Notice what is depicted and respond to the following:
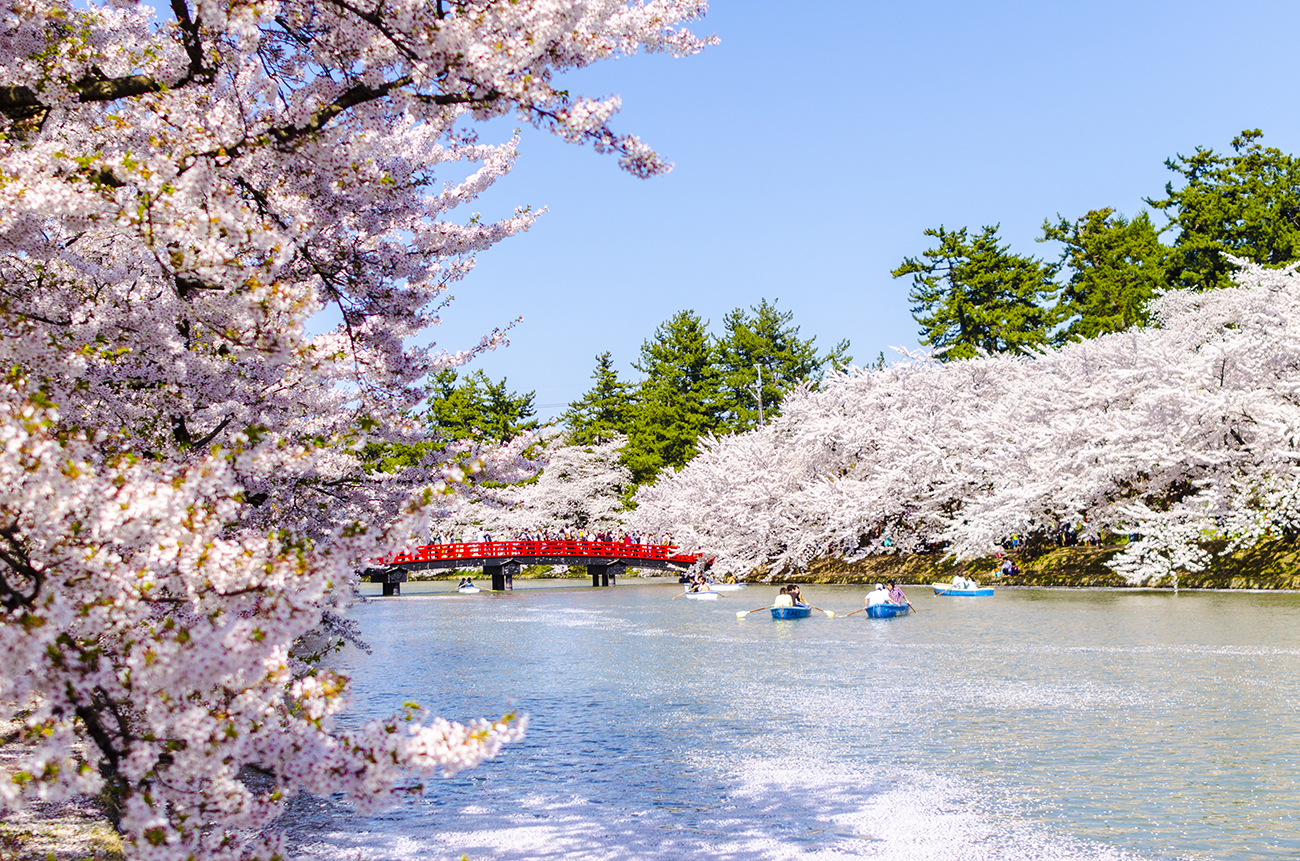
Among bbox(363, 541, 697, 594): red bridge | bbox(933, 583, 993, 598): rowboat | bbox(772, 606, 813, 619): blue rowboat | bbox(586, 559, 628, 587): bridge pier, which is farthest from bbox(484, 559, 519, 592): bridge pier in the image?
bbox(772, 606, 813, 619): blue rowboat

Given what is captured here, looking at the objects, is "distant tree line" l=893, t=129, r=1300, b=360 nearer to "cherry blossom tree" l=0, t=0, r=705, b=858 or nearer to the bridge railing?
the bridge railing

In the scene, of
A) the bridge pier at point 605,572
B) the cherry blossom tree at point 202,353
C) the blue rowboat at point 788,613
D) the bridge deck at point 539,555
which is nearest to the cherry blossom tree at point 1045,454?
the bridge deck at point 539,555

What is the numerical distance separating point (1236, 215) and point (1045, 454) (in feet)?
99.0

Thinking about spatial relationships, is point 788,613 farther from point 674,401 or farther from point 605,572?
point 674,401

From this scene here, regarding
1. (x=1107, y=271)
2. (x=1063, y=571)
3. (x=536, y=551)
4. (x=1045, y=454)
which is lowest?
(x=1063, y=571)

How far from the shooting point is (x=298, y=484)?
35.0ft

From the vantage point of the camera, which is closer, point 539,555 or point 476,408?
point 539,555

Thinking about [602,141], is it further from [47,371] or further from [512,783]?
[512,783]

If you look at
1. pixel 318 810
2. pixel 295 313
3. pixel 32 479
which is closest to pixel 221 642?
pixel 32 479

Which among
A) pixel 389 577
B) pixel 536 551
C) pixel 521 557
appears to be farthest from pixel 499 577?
pixel 389 577

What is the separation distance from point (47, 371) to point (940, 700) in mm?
13996

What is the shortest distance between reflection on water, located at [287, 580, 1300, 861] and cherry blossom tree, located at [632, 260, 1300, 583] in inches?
284

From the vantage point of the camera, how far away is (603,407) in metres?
81.6

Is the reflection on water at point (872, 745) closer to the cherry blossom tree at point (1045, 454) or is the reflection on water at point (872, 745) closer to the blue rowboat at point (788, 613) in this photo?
the blue rowboat at point (788, 613)
